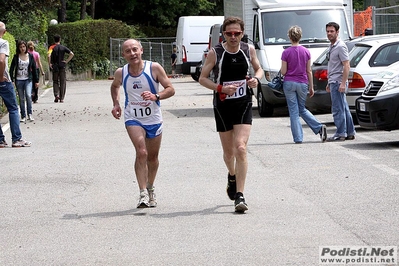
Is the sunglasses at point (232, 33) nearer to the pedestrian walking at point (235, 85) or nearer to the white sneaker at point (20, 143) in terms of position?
the pedestrian walking at point (235, 85)

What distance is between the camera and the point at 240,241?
7211 mm

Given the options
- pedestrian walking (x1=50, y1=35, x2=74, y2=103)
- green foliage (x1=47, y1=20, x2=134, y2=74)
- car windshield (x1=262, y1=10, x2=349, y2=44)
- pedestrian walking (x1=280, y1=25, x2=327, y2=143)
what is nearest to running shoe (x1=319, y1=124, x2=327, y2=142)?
pedestrian walking (x1=280, y1=25, x2=327, y2=143)

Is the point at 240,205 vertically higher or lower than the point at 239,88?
lower

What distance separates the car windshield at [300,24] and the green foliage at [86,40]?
91.6 ft

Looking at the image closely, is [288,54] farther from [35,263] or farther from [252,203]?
[35,263]

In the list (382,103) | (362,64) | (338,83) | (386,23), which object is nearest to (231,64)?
(382,103)

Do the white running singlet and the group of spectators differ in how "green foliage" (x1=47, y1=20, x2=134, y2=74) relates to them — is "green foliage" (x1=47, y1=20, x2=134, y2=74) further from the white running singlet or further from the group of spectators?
the white running singlet

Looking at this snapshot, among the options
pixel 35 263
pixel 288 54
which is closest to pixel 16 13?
pixel 288 54

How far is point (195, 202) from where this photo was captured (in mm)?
9266

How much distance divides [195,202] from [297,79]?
555 cm

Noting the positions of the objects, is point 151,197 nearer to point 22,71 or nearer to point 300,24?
point 22,71

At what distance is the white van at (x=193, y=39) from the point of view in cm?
4291

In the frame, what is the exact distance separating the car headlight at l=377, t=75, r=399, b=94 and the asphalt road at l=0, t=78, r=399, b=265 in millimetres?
827

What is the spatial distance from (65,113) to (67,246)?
16.0m
